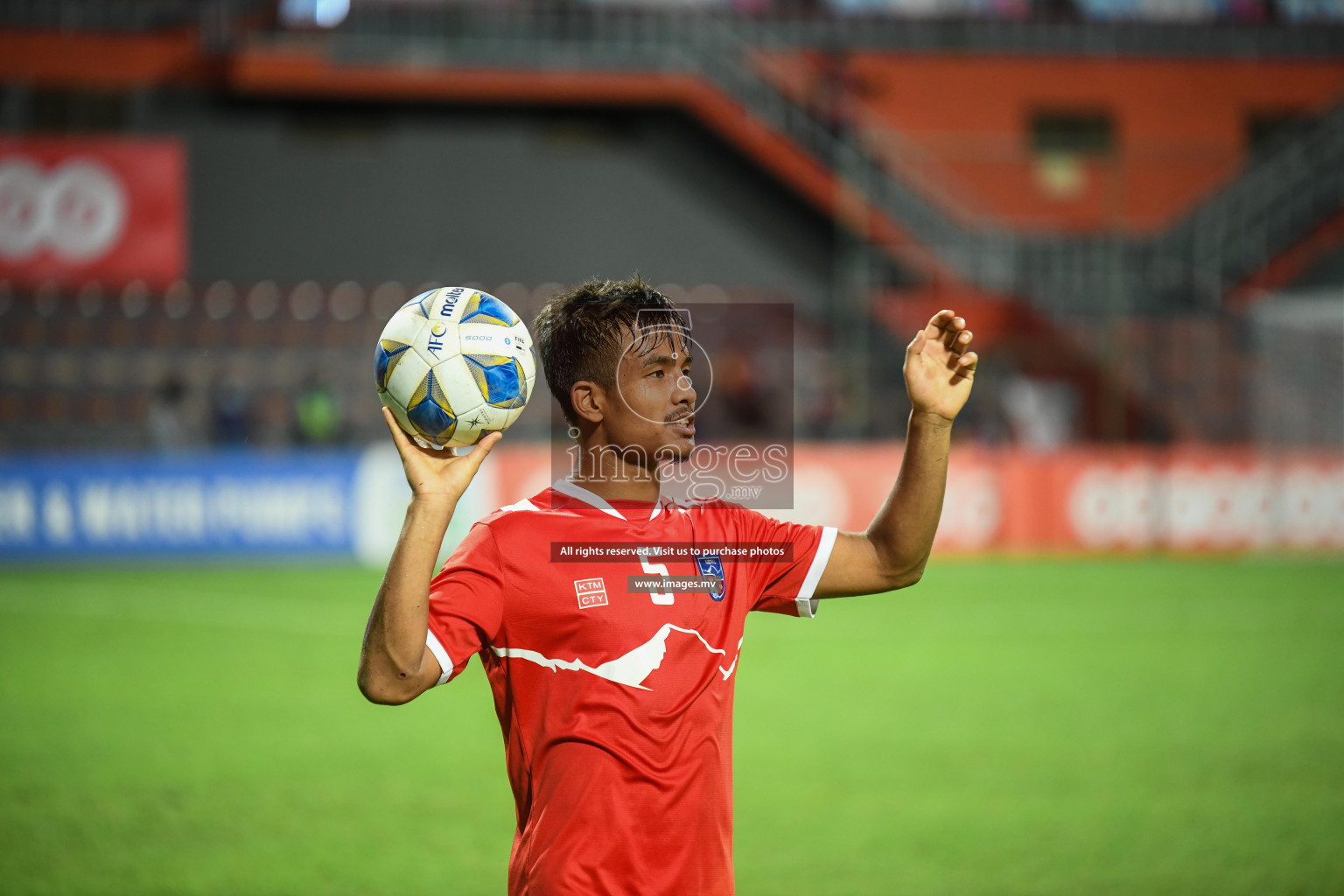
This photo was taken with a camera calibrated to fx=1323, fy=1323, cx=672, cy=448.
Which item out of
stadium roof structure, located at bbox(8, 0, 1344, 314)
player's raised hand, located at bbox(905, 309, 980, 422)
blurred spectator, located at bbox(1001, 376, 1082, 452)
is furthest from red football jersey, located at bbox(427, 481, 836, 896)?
stadium roof structure, located at bbox(8, 0, 1344, 314)

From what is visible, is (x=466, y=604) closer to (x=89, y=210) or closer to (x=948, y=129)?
(x=89, y=210)

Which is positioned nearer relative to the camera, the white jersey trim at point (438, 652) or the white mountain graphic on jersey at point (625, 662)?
the white jersey trim at point (438, 652)

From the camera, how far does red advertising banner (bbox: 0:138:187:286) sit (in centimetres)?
2158

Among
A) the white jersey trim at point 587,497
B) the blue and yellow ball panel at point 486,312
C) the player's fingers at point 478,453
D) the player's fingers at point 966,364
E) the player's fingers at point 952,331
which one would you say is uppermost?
the blue and yellow ball panel at point 486,312

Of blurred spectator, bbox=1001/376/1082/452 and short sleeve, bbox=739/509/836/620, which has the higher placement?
blurred spectator, bbox=1001/376/1082/452

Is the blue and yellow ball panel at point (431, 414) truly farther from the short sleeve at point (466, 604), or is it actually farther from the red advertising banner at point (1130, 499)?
the red advertising banner at point (1130, 499)

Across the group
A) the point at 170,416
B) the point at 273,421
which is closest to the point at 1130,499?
the point at 273,421

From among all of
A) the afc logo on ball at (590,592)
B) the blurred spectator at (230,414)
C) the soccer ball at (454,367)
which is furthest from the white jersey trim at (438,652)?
the blurred spectator at (230,414)

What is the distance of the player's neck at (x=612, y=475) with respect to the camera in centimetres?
292

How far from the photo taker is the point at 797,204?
24.8m

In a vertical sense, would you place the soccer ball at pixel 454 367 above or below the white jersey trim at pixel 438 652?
above

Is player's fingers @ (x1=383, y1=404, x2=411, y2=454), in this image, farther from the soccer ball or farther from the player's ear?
the player's ear

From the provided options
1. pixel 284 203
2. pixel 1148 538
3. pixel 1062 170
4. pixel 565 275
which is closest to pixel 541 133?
pixel 565 275

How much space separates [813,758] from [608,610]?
16.0 ft
